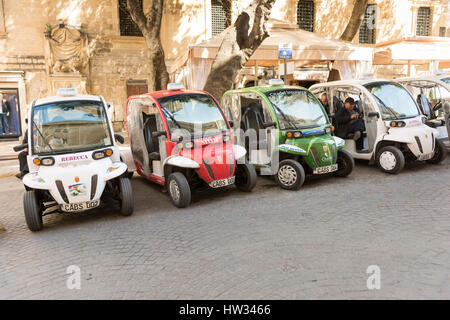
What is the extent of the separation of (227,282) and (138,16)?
407 inches

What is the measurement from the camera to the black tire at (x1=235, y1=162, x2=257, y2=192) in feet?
21.1

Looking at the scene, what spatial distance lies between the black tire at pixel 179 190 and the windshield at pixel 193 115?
0.73 metres

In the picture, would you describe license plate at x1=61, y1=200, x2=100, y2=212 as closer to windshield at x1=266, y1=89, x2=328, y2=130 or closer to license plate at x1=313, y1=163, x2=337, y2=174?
windshield at x1=266, y1=89, x2=328, y2=130

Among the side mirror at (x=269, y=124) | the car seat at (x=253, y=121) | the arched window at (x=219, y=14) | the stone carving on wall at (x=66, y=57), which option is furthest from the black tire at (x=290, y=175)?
the arched window at (x=219, y=14)

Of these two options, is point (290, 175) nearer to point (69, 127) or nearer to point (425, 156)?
point (425, 156)

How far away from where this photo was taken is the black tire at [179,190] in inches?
229

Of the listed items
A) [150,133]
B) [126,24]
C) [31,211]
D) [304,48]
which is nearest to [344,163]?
[150,133]

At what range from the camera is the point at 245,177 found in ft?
21.8

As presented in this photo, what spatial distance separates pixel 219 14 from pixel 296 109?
12.1m

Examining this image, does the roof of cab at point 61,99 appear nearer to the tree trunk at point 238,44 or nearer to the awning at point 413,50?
the tree trunk at point 238,44

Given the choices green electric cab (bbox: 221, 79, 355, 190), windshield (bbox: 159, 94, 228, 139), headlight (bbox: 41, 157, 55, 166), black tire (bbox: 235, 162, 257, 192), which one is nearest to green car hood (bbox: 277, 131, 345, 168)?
green electric cab (bbox: 221, 79, 355, 190)

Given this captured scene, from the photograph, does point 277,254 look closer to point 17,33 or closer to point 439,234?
point 439,234

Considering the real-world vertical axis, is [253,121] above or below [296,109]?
below
